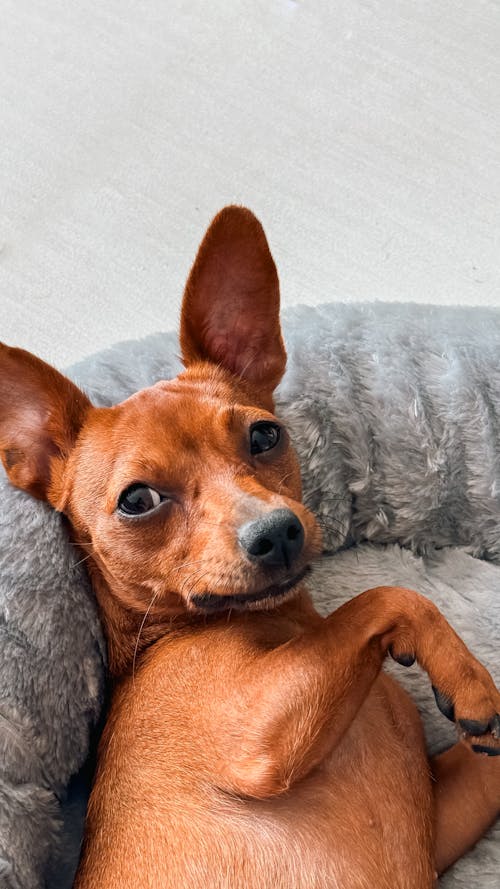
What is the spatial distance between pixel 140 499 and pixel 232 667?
0.35 m

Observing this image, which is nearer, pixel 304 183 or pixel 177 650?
pixel 177 650

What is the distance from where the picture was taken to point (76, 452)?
2100 millimetres

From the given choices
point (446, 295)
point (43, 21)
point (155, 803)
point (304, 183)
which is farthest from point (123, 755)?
point (43, 21)

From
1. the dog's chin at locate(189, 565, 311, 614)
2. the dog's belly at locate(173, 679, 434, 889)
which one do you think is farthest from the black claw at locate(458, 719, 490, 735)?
the dog's chin at locate(189, 565, 311, 614)

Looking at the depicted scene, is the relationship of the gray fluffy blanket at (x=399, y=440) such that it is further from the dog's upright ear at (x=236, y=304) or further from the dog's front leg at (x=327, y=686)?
the dog's front leg at (x=327, y=686)

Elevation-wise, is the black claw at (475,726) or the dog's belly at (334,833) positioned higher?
the black claw at (475,726)

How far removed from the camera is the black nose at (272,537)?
1.74m

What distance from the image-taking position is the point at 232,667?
185 centimetres

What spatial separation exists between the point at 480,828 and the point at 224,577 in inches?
32.9

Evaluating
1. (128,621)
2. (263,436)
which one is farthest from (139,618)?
(263,436)

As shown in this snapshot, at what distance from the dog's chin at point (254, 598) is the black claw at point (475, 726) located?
0.38 metres

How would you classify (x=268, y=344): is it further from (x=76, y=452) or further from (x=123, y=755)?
(x=123, y=755)

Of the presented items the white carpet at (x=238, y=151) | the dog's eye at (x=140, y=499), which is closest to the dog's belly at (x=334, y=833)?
the dog's eye at (x=140, y=499)

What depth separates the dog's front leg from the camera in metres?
1.75
